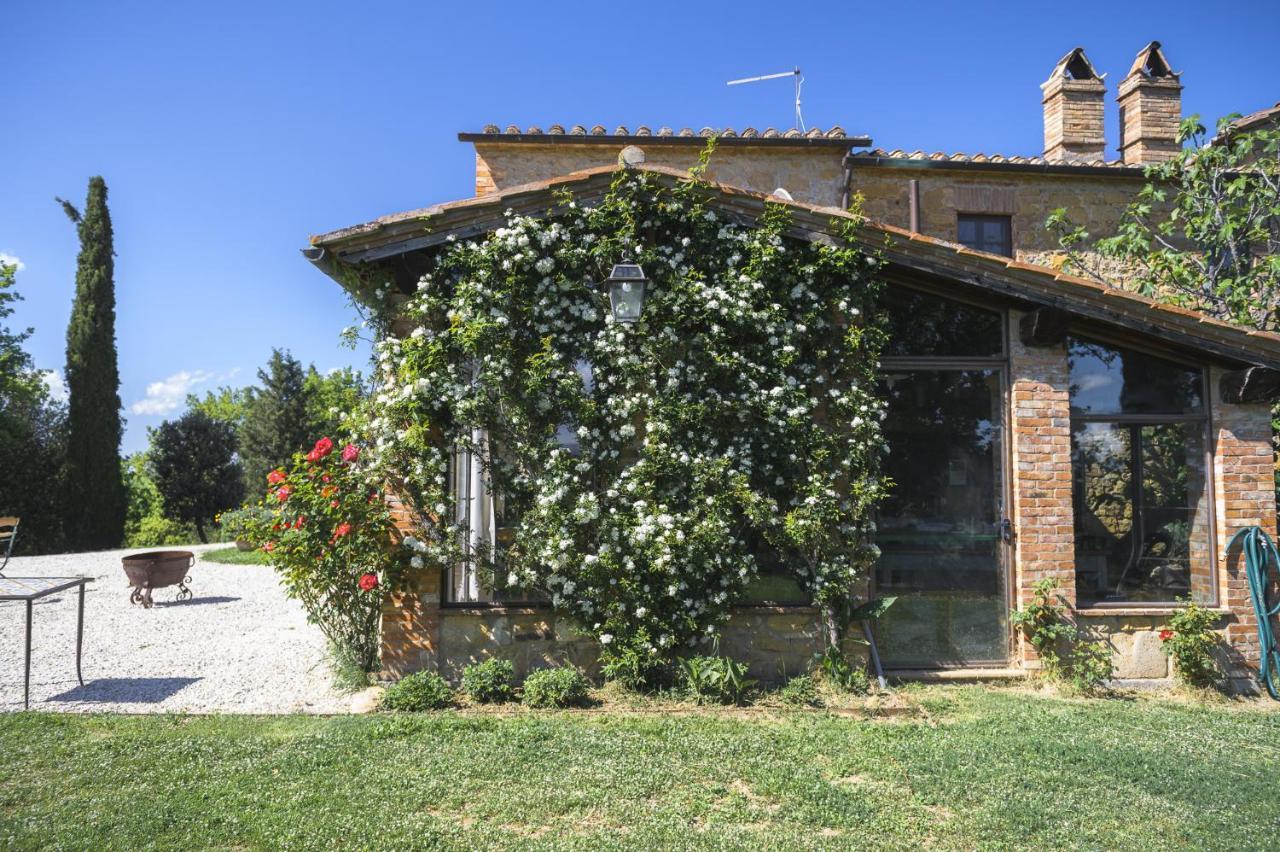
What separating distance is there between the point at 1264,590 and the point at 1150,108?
8.59 m

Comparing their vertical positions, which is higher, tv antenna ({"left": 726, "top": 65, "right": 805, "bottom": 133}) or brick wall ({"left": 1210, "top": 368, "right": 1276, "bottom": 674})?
tv antenna ({"left": 726, "top": 65, "right": 805, "bottom": 133})

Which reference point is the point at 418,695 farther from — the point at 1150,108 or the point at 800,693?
the point at 1150,108

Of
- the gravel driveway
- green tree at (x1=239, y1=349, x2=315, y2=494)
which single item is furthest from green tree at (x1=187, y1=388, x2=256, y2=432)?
the gravel driveway

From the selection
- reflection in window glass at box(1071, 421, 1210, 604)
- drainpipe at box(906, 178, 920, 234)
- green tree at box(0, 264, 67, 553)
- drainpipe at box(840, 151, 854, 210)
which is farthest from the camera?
green tree at box(0, 264, 67, 553)

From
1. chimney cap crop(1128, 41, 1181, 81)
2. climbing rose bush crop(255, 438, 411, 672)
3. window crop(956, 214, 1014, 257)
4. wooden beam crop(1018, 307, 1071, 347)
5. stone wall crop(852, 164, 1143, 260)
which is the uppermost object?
chimney cap crop(1128, 41, 1181, 81)

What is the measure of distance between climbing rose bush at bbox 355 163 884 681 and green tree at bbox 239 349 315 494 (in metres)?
21.1

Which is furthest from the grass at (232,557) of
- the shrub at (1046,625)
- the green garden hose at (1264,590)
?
the green garden hose at (1264,590)

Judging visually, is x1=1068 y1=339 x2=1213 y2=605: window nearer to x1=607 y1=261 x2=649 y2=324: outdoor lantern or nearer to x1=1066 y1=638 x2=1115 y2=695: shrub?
x1=1066 y1=638 x2=1115 y2=695: shrub

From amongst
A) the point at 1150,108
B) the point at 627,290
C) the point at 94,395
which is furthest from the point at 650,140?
the point at 94,395

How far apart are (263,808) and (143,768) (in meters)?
1.11

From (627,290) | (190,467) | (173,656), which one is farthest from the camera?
(190,467)

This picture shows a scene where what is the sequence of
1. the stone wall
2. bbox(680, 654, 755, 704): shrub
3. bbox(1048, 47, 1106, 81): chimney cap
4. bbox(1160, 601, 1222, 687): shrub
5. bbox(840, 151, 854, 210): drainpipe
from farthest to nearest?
bbox(1048, 47, 1106, 81): chimney cap → the stone wall → bbox(840, 151, 854, 210): drainpipe → bbox(1160, 601, 1222, 687): shrub → bbox(680, 654, 755, 704): shrub

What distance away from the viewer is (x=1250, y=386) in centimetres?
688

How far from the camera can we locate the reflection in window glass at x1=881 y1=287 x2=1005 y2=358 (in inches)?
280
